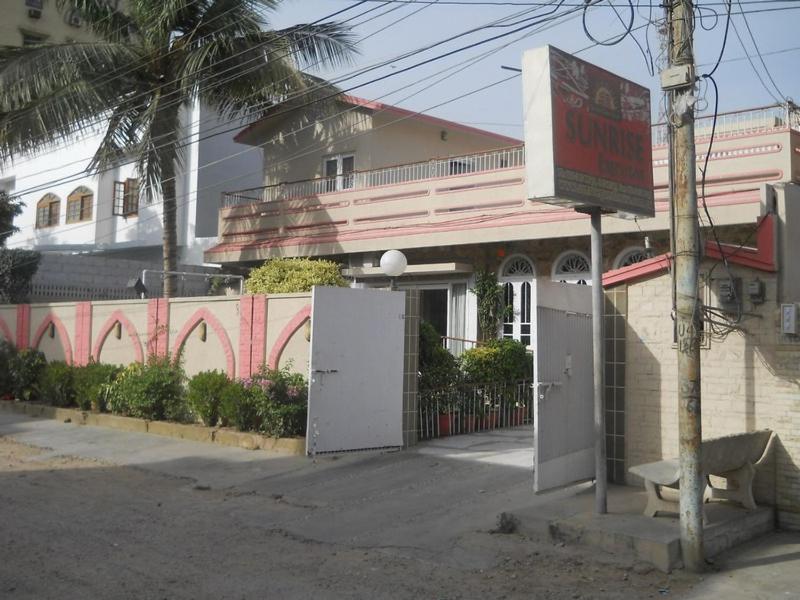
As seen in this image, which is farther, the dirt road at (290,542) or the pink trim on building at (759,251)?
the pink trim on building at (759,251)

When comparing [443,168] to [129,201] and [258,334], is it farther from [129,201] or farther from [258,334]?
[129,201]

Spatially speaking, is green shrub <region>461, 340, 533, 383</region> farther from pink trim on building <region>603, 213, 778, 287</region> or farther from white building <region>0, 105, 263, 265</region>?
white building <region>0, 105, 263, 265</region>

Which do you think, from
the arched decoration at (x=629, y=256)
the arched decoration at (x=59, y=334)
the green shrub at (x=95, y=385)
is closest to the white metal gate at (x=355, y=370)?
the green shrub at (x=95, y=385)

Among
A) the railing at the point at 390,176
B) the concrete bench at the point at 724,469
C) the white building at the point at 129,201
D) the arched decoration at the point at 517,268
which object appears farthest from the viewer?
the white building at the point at 129,201

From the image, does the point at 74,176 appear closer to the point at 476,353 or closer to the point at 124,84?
the point at 124,84

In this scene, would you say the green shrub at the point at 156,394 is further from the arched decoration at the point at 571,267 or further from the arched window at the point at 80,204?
the arched window at the point at 80,204

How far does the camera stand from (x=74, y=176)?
29.5m

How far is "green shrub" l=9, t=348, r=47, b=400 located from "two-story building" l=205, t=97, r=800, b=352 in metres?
6.20

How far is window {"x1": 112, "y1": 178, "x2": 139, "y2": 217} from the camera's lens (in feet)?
91.7

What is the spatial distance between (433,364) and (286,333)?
2287 millimetres

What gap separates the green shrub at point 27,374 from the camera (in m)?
18.0

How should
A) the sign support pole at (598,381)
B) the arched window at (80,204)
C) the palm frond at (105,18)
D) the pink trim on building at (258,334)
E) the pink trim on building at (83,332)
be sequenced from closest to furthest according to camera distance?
the sign support pole at (598,381) → the pink trim on building at (258,334) → the pink trim on building at (83,332) → the palm frond at (105,18) → the arched window at (80,204)

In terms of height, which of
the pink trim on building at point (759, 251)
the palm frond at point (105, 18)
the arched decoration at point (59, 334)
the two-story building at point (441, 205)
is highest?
the palm frond at point (105, 18)

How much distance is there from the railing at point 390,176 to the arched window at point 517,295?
216cm
